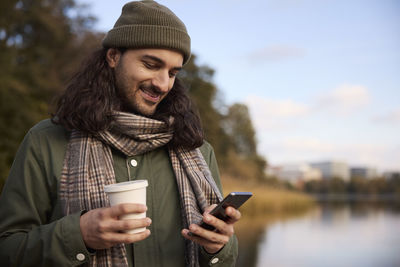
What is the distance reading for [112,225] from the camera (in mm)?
1248

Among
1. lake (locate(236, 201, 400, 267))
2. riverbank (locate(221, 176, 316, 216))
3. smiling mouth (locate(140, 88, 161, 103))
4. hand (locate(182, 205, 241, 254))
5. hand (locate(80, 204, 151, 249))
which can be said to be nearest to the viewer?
hand (locate(80, 204, 151, 249))

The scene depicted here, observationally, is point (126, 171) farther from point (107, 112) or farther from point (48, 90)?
point (48, 90)

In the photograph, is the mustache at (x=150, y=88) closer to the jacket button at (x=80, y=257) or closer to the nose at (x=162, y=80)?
the nose at (x=162, y=80)

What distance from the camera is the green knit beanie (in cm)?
174

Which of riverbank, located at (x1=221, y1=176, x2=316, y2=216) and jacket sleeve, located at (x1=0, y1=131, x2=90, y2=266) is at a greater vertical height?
jacket sleeve, located at (x1=0, y1=131, x2=90, y2=266)

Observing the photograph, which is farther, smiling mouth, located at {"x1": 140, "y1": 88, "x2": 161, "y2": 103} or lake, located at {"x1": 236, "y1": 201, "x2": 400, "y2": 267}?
lake, located at {"x1": 236, "y1": 201, "x2": 400, "y2": 267}

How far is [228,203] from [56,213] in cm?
70

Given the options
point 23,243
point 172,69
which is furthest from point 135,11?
point 23,243

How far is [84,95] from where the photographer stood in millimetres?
1763

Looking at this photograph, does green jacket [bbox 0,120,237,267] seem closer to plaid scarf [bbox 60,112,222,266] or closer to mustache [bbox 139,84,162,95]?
plaid scarf [bbox 60,112,222,266]

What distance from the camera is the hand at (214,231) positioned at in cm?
138

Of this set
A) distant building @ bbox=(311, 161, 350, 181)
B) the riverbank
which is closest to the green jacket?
the riverbank

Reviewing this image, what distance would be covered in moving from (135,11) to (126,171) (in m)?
0.72

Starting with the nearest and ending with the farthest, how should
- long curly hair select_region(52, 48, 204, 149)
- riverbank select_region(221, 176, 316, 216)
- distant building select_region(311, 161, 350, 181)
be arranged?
long curly hair select_region(52, 48, 204, 149), riverbank select_region(221, 176, 316, 216), distant building select_region(311, 161, 350, 181)
